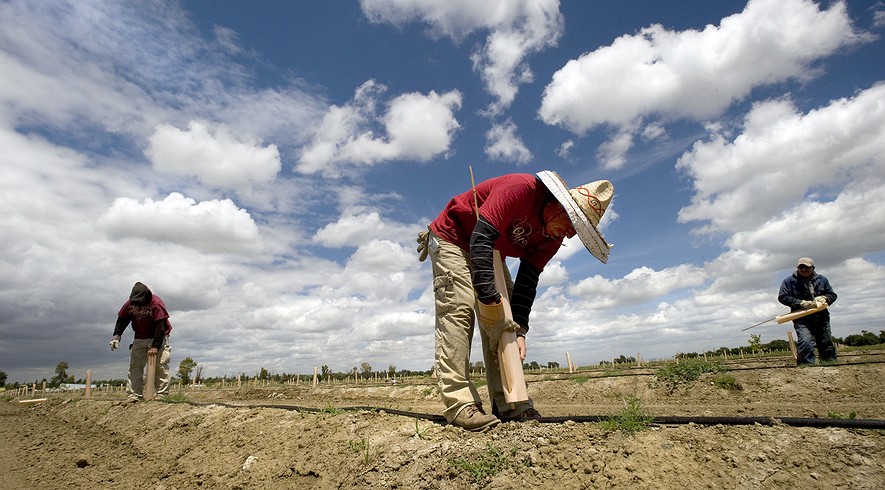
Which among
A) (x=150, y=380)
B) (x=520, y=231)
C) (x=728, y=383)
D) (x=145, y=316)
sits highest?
(x=145, y=316)

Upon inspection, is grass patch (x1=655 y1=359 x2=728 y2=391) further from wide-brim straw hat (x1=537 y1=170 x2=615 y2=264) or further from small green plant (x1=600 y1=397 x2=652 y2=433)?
small green plant (x1=600 y1=397 x2=652 y2=433)

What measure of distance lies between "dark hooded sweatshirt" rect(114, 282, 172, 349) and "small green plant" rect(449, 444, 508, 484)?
8040 mm

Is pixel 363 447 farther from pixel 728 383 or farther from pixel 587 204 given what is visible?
pixel 728 383

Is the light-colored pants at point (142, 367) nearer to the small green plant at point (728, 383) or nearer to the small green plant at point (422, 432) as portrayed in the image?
the small green plant at point (422, 432)

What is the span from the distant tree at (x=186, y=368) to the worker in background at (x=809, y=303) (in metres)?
51.8

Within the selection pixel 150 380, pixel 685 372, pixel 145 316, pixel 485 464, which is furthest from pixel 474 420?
pixel 145 316

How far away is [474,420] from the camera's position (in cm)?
306

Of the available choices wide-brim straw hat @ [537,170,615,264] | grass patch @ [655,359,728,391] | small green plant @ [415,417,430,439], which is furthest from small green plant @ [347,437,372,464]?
grass patch @ [655,359,728,391]

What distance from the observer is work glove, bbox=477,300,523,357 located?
315 cm

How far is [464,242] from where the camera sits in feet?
11.7

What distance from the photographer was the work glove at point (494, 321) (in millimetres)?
3152

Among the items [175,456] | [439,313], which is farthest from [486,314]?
[175,456]

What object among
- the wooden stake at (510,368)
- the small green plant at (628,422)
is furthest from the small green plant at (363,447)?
the small green plant at (628,422)

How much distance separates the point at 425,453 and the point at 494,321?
97cm
